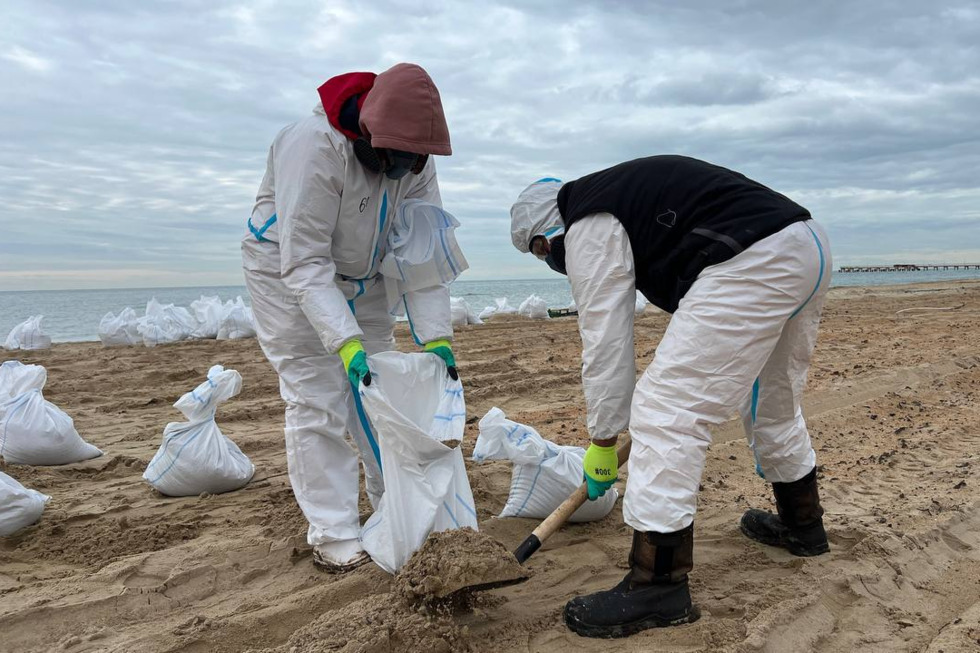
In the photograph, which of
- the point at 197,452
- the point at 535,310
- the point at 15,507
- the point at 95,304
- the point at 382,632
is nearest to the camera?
the point at 382,632

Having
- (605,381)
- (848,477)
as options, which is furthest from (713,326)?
(848,477)

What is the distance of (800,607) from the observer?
6.75ft

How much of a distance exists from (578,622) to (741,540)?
3.14 feet

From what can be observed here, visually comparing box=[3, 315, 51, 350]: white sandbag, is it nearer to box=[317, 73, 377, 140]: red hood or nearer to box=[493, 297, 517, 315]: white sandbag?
box=[493, 297, 517, 315]: white sandbag

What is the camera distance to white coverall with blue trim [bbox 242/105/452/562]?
2367mm

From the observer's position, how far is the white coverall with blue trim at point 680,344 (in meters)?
1.98

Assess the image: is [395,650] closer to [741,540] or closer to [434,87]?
[741,540]

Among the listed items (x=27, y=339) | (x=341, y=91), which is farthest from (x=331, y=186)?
(x=27, y=339)

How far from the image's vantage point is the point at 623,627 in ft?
6.54

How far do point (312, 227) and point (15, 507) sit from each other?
5.92 ft

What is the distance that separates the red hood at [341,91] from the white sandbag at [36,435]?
2696 mm

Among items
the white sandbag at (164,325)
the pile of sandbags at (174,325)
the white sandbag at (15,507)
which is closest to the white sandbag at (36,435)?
the white sandbag at (15,507)

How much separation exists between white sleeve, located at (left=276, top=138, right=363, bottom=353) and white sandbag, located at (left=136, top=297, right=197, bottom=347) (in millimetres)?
8144

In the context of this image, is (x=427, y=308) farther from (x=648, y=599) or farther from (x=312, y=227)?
(x=648, y=599)
